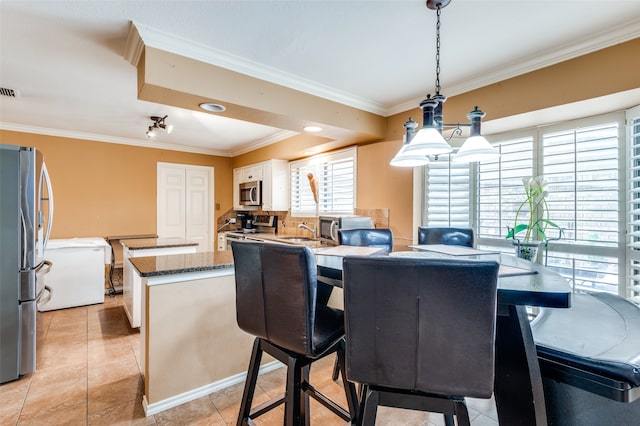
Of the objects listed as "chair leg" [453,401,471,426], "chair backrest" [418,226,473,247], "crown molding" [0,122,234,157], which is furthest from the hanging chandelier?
"crown molding" [0,122,234,157]

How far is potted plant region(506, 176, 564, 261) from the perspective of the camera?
191cm

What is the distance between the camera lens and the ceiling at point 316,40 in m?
1.66

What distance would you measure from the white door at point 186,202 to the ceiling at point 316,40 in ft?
7.45

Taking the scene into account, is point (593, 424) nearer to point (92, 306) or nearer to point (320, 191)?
point (320, 191)

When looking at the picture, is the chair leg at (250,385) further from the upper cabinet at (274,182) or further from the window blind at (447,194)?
the upper cabinet at (274,182)

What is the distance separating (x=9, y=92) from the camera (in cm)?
279

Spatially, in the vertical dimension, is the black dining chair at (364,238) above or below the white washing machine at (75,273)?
above

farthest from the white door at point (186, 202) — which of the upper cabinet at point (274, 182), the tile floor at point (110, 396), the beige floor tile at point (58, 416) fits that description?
the beige floor tile at point (58, 416)

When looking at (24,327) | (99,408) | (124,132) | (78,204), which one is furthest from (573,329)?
(78,204)

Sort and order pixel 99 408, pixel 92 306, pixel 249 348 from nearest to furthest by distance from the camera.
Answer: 1. pixel 99 408
2. pixel 249 348
3. pixel 92 306

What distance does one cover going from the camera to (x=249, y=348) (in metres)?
2.10

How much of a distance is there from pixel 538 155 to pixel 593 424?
205cm

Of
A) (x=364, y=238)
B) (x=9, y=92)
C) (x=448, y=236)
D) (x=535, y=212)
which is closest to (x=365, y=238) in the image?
(x=364, y=238)

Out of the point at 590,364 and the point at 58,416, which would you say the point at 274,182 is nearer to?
the point at 58,416
